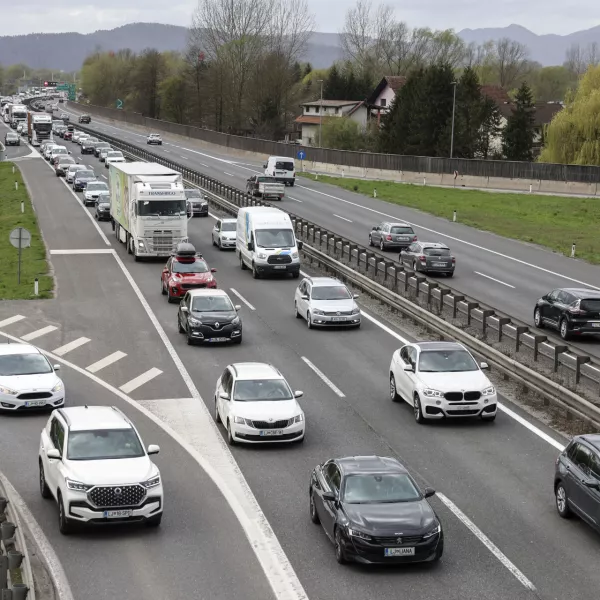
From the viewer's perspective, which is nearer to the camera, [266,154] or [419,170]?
[419,170]

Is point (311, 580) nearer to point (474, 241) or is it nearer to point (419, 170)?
point (474, 241)

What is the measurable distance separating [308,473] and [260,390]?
297 cm

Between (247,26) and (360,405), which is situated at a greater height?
(247,26)

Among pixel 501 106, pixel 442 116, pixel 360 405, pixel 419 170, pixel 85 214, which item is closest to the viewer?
pixel 360 405

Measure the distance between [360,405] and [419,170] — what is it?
6870 centimetres

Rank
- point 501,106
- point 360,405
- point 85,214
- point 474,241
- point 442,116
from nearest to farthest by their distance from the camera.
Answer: point 360,405 → point 474,241 → point 85,214 → point 442,116 → point 501,106

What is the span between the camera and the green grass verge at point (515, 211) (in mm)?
59844

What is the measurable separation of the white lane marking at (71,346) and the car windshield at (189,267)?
22.5ft

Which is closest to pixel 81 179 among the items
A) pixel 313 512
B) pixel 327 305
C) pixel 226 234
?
pixel 226 234

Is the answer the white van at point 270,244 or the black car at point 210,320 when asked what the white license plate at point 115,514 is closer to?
the black car at point 210,320

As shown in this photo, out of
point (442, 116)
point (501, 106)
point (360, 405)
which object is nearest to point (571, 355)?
point (360, 405)

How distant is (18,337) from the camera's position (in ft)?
114

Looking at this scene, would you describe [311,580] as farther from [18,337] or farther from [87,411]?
[18,337]

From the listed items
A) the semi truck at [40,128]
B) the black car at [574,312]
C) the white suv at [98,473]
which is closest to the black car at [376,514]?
the white suv at [98,473]
